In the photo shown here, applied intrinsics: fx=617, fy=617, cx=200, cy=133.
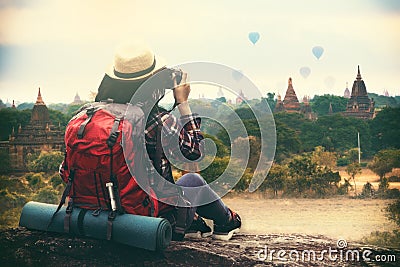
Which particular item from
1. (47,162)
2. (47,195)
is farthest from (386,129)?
(47,195)

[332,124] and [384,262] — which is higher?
[332,124]

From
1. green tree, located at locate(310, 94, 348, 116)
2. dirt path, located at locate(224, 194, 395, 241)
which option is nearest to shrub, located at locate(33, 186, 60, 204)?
dirt path, located at locate(224, 194, 395, 241)

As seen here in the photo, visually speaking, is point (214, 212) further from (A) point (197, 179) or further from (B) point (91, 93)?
(B) point (91, 93)

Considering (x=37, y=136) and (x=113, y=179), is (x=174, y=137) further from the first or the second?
(x=37, y=136)

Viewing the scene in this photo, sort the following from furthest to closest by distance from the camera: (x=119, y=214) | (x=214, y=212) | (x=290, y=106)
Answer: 1. (x=290, y=106)
2. (x=214, y=212)
3. (x=119, y=214)

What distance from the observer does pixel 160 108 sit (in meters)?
2.31

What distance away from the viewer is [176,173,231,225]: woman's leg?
2357mm

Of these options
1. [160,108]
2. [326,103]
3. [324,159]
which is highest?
[326,103]

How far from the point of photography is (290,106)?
1135 cm

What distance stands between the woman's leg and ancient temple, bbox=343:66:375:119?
7959 mm

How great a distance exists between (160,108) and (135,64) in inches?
8.5

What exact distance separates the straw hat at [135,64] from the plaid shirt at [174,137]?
0.73ft

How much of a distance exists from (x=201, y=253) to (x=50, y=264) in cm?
58

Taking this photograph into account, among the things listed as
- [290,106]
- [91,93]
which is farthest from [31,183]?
[290,106]
